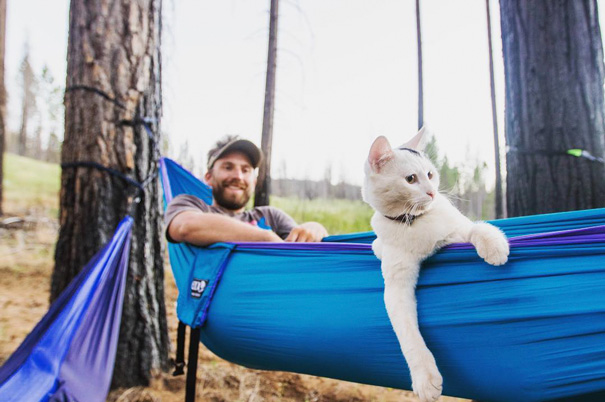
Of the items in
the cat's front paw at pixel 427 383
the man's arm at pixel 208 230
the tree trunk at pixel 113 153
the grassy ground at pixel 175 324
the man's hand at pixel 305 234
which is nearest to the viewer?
the cat's front paw at pixel 427 383

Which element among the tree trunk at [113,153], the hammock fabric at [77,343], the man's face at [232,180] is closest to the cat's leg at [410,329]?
the hammock fabric at [77,343]

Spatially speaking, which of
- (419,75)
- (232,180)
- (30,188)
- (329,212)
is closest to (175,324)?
(232,180)

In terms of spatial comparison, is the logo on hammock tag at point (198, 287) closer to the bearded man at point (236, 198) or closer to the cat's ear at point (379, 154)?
the bearded man at point (236, 198)

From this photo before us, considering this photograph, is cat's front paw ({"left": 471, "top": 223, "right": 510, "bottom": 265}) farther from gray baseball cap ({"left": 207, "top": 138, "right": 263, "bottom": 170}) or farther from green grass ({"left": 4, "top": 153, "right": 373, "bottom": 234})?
green grass ({"left": 4, "top": 153, "right": 373, "bottom": 234})

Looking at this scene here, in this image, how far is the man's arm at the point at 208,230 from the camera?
4.30ft

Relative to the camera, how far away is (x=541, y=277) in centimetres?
72

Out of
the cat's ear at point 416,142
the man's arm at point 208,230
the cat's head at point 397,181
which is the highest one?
the cat's ear at point 416,142

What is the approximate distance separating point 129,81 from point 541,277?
67.2 inches

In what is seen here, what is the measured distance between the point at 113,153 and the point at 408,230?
1.35 meters

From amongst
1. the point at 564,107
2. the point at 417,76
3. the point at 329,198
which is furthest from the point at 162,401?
the point at 417,76

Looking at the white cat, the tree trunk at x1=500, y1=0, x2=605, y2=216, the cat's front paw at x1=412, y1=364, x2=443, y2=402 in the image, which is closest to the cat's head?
the white cat

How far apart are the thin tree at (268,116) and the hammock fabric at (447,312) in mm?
1545

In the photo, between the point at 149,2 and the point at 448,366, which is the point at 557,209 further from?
the point at 149,2

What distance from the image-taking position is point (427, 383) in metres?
0.67
